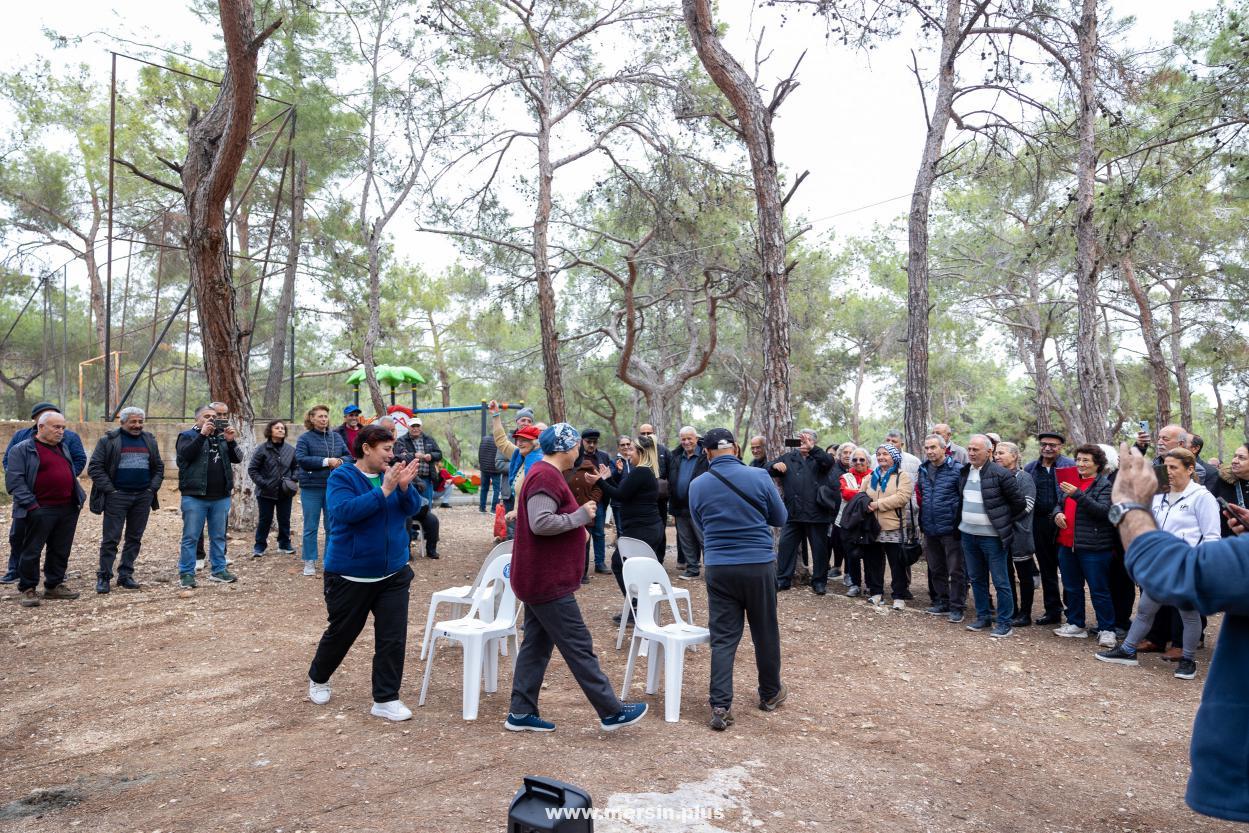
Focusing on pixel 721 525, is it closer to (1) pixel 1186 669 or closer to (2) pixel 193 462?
(1) pixel 1186 669

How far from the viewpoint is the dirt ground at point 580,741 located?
11.3ft

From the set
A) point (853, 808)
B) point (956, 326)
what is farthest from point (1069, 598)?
Result: point (956, 326)

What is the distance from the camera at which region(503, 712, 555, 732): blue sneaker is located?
4.21m

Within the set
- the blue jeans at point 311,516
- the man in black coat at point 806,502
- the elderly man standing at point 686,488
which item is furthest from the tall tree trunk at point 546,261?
the man in black coat at point 806,502

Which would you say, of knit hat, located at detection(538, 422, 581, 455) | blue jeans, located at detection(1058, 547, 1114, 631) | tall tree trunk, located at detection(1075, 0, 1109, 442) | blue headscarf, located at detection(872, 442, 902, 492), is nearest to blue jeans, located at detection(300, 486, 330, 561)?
knit hat, located at detection(538, 422, 581, 455)

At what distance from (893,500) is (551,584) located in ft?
14.6

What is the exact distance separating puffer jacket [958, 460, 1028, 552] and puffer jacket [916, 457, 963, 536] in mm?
308

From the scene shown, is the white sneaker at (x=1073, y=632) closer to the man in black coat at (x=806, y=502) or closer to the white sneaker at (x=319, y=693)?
the man in black coat at (x=806, y=502)

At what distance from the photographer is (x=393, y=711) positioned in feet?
14.5

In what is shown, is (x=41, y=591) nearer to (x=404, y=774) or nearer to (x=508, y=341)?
(x=404, y=774)

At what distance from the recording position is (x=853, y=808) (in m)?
3.50

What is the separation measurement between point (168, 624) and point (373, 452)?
357 cm

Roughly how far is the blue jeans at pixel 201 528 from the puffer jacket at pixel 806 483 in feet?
17.7

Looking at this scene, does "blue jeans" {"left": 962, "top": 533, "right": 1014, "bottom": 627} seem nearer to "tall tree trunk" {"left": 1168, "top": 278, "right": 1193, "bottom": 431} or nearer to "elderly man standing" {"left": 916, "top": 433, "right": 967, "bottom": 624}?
"elderly man standing" {"left": 916, "top": 433, "right": 967, "bottom": 624}
